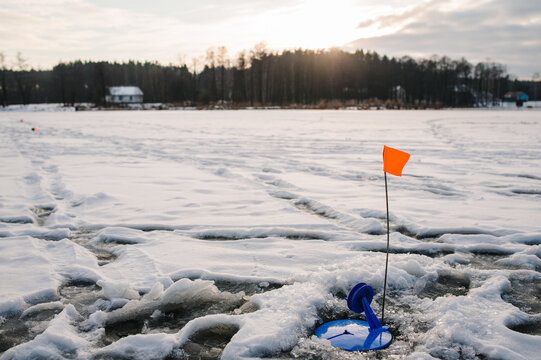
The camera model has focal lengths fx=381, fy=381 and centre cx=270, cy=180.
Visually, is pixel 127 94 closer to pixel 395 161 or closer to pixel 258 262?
pixel 258 262

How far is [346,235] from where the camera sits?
124 inches

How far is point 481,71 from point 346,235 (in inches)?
3650

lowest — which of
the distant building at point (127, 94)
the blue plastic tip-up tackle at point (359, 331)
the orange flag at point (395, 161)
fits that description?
the blue plastic tip-up tackle at point (359, 331)

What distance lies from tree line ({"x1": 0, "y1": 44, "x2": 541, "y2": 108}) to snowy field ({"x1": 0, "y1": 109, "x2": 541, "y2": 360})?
59113 mm

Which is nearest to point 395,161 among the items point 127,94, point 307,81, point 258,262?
point 258,262

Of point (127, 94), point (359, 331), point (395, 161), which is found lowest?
point (359, 331)

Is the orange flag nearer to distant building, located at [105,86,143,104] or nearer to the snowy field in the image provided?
the snowy field

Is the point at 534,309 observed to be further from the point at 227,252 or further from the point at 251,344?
the point at 227,252

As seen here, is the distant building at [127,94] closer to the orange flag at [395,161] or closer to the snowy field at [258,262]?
the snowy field at [258,262]

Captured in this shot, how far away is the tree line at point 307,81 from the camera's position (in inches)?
2618

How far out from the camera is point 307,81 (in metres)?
72.2

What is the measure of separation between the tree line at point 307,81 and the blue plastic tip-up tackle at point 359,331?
6196cm

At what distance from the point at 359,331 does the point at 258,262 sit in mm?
1000

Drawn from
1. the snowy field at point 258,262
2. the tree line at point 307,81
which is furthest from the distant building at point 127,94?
the snowy field at point 258,262
